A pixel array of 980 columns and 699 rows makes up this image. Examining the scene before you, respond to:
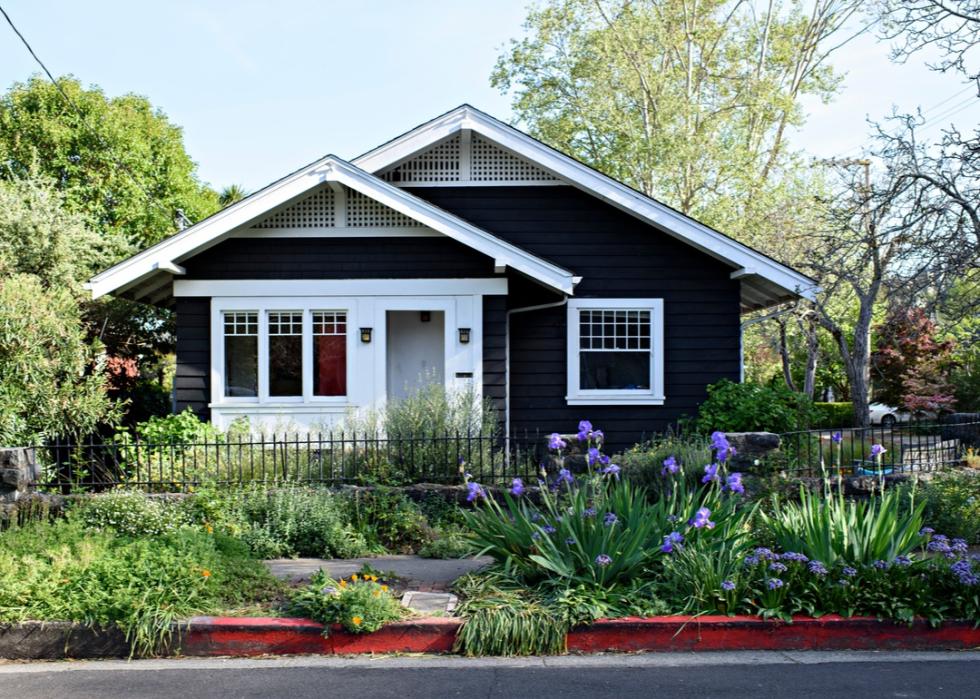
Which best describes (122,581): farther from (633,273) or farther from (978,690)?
(633,273)

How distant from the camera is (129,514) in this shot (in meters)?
9.48

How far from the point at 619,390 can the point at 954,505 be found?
579 cm

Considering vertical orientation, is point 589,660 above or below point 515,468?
below

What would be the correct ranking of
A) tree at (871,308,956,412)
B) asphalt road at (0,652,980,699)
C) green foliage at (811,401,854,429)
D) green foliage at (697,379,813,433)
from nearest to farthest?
asphalt road at (0,652,980,699) < green foliage at (697,379,813,433) < tree at (871,308,956,412) < green foliage at (811,401,854,429)

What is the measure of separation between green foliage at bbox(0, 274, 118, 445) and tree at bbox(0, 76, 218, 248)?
15.2 metres

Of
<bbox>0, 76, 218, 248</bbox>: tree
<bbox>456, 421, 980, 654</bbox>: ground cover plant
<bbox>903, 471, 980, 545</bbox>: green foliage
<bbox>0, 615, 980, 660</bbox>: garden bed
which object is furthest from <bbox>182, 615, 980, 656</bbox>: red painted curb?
<bbox>0, 76, 218, 248</bbox>: tree

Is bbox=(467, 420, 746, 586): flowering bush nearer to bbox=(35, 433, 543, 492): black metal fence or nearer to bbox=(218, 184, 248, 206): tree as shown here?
bbox=(35, 433, 543, 492): black metal fence

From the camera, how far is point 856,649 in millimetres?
6648

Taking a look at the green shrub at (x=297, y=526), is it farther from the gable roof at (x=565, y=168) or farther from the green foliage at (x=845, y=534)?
the gable roof at (x=565, y=168)

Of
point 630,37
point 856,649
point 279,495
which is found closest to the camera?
point 856,649

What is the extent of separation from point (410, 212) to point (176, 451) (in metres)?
4.36

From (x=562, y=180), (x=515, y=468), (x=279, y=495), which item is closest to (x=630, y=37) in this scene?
(x=562, y=180)

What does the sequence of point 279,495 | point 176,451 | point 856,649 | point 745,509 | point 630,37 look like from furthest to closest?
1. point 630,37
2. point 176,451
3. point 279,495
4. point 745,509
5. point 856,649

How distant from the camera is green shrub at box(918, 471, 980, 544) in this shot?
9.53m
